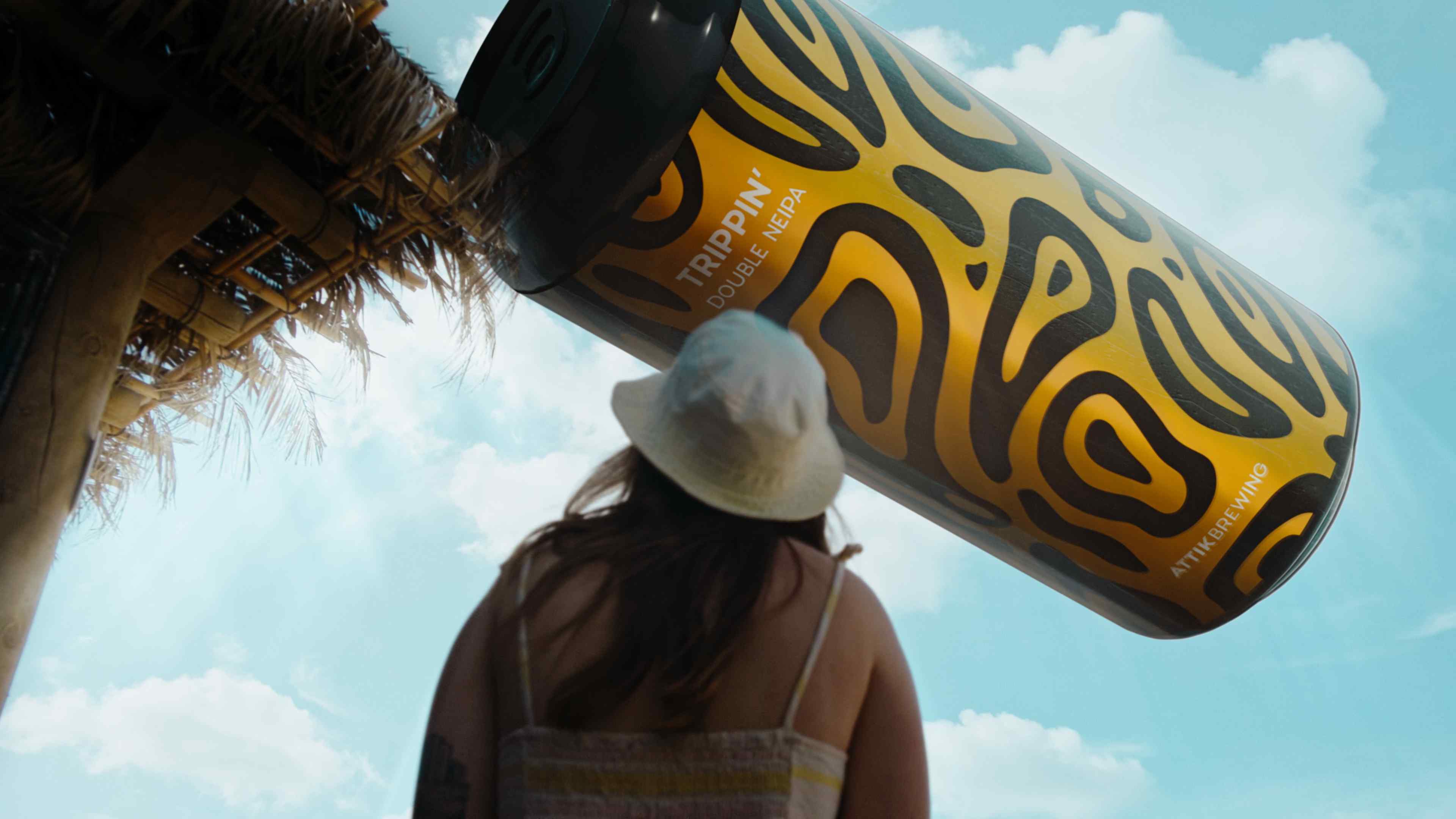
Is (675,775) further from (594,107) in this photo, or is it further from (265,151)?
(265,151)

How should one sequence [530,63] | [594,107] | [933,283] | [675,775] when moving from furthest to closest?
[933,283] → [530,63] → [594,107] → [675,775]

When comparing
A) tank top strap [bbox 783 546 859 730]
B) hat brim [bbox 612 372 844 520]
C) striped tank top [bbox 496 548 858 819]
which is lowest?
striped tank top [bbox 496 548 858 819]

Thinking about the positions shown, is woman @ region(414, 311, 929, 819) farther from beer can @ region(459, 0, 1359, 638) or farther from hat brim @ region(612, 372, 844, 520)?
beer can @ region(459, 0, 1359, 638)

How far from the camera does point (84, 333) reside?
1550 mm

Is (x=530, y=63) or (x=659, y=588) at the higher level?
(x=530, y=63)

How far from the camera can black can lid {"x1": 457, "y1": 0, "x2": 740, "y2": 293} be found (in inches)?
58.1

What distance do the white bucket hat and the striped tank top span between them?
110 mm

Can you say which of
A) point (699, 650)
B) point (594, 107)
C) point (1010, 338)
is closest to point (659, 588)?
point (699, 650)

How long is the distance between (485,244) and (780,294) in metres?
0.48

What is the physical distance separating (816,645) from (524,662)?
0.16 meters

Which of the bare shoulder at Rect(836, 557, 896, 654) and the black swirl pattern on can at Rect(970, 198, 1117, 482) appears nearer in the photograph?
the bare shoulder at Rect(836, 557, 896, 654)

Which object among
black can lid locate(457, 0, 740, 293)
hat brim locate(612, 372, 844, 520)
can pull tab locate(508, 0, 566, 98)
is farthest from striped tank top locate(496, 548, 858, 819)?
can pull tab locate(508, 0, 566, 98)

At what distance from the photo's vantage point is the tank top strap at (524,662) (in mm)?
574

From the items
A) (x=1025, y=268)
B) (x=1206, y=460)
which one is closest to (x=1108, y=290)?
(x=1025, y=268)
